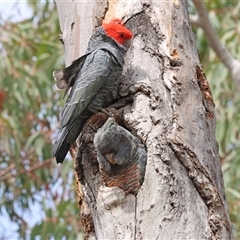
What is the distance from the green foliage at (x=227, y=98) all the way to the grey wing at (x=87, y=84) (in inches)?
81.0

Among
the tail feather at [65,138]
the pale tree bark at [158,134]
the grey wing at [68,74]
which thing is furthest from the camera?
the grey wing at [68,74]

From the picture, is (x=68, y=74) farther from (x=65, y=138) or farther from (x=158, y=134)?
(x=158, y=134)

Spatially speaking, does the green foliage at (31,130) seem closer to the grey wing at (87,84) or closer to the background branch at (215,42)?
the background branch at (215,42)

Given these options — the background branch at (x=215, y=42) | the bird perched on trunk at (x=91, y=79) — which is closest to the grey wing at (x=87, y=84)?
the bird perched on trunk at (x=91, y=79)

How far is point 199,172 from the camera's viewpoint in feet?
4.81

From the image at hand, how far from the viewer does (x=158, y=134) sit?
1.49 metres

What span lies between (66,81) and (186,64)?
35 centimetres

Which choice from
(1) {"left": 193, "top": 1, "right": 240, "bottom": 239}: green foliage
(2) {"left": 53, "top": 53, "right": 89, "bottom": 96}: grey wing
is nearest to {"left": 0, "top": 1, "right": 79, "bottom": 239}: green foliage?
(1) {"left": 193, "top": 1, "right": 240, "bottom": 239}: green foliage

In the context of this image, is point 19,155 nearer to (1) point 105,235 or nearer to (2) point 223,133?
(2) point 223,133

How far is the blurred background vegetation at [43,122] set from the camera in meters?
3.80

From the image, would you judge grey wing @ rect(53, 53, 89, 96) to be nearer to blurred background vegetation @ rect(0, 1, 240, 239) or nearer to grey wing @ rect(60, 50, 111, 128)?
grey wing @ rect(60, 50, 111, 128)

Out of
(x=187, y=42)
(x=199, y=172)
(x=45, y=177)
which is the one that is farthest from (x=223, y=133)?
(x=199, y=172)

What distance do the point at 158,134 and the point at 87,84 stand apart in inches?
9.8

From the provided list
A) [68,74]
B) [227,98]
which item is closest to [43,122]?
[227,98]
